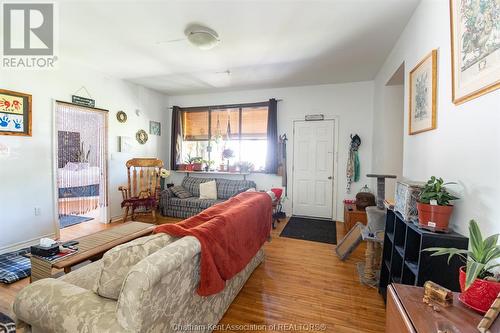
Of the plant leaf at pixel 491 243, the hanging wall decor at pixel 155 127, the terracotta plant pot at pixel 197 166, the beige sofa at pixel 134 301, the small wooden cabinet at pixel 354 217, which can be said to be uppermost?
the hanging wall decor at pixel 155 127

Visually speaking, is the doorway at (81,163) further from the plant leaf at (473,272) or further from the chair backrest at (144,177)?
the plant leaf at (473,272)

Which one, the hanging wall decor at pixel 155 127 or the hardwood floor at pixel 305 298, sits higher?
the hanging wall decor at pixel 155 127

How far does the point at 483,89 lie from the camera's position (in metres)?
1.25

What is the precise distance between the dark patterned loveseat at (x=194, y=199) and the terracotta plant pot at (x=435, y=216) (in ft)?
11.5

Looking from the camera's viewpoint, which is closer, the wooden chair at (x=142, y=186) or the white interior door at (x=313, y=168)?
the wooden chair at (x=142, y=186)

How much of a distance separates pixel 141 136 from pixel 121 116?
0.62 meters

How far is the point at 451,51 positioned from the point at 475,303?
1.56m

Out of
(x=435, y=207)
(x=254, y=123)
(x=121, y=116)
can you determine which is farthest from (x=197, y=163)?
(x=435, y=207)

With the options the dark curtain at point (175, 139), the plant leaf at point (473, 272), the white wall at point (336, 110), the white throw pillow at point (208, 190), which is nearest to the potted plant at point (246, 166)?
the white wall at point (336, 110)

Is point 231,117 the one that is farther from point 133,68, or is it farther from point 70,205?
point 70,205

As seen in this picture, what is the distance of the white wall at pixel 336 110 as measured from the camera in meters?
4.52

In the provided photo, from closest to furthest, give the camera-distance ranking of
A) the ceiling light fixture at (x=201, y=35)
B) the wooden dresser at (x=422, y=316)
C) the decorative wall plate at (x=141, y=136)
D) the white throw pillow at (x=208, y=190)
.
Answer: the wooden dresser at (x=422, y=316) < the ceiling light fixture at (x=201, y=35) < the white throw pillow at (x=208, y=190) < the decorative wall plate at (x=141, y=136)

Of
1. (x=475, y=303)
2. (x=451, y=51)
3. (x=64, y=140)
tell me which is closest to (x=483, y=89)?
(x=451, y=51)

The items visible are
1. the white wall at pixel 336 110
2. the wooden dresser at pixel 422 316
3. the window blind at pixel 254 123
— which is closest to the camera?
the wooden dresser at pixel 422 316
